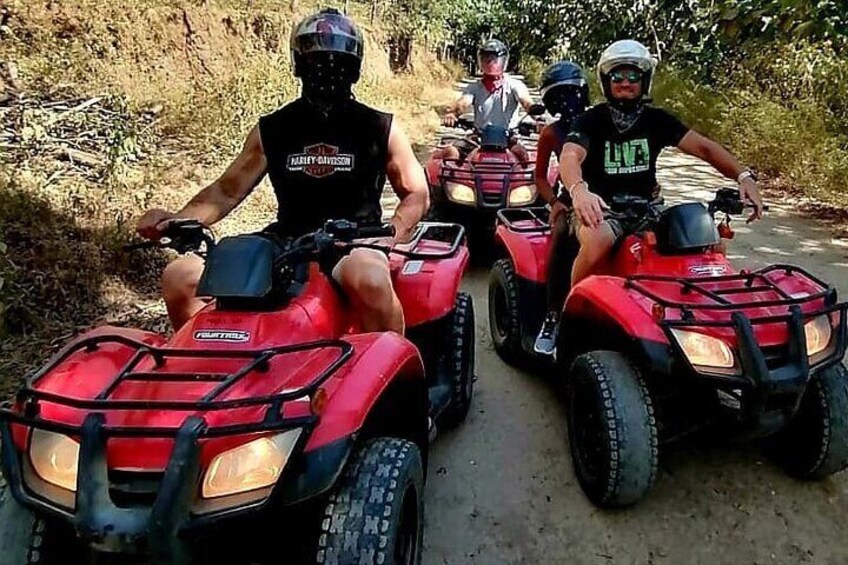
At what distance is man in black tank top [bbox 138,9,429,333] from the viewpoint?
3018mm

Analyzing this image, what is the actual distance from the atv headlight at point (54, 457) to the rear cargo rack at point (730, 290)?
189 centimetres

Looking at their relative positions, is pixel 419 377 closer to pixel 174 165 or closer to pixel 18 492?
pixel 18 492

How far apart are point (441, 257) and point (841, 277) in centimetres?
411

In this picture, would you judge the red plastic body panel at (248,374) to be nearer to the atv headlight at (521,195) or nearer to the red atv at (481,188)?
the red atv at (481,188)

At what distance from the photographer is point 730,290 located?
9.36 feet

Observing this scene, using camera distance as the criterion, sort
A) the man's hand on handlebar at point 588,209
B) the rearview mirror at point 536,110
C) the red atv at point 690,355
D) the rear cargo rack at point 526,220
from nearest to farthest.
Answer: the red atv at point 690,355
the man's hand on handlebar at point 588,209
the rear cargo rack at point 526,220
the rearview mirror at point 536,110

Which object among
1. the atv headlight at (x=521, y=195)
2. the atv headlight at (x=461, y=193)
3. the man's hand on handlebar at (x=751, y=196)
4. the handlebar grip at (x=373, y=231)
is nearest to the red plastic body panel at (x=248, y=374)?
the handlebar grip at (x=373, y=231)

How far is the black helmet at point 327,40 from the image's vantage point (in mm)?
2945

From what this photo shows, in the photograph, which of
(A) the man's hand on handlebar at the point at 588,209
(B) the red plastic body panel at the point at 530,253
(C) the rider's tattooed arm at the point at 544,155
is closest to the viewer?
(A) the man's hand on handlebar at the point at 588,209

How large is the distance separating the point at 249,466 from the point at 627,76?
2.65m

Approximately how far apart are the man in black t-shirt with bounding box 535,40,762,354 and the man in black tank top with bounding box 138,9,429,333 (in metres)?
0.82

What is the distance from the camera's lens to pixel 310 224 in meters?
3.21

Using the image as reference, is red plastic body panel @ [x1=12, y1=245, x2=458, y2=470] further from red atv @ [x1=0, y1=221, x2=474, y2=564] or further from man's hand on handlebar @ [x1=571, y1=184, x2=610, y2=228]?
man's hand on handlebar @ [x1=571, y1=184, x2=610, y2=228]

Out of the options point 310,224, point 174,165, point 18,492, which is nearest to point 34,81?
point 174,165
